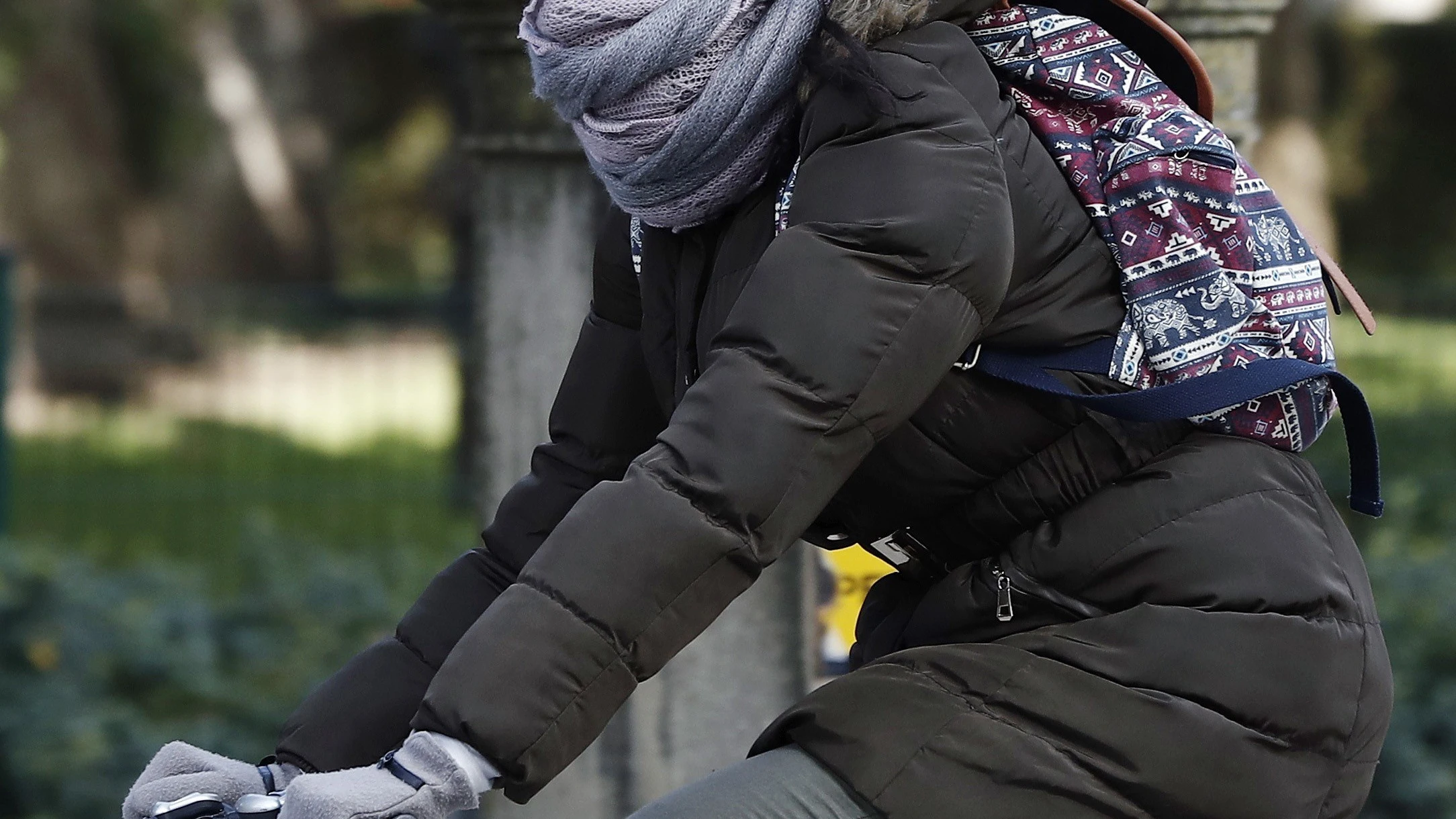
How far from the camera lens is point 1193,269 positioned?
1791mm

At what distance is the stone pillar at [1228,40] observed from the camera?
313cm

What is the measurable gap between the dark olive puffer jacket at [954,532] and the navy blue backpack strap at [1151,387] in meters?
0.02

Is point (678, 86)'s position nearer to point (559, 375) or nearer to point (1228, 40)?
point (559, 375)

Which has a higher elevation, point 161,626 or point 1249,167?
point 1249,167

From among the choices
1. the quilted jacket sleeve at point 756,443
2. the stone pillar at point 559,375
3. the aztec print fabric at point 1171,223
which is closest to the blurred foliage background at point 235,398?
the stone pillar at point 559,375

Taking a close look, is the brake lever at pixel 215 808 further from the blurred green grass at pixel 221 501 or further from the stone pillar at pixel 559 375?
the blurred green grass at pixel 221 501

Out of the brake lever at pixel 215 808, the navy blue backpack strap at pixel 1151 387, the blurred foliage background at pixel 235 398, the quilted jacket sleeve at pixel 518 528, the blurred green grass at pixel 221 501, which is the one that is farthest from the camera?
the blurred green grass at pixel 221 501

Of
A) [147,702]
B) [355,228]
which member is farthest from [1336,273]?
[355,228]

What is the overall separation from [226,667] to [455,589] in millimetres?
2996

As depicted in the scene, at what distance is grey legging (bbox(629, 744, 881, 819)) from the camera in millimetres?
1709

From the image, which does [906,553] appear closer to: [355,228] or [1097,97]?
[1097,97]

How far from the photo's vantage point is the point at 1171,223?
1790mm

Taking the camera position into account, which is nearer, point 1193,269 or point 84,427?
point 1193,269

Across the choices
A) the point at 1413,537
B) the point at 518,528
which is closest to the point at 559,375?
the point at 518,528
